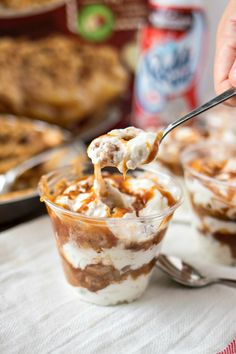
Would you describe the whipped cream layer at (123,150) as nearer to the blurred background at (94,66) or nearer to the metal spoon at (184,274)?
the metal spoon at (184,274)

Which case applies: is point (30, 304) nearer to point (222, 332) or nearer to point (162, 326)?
point (162, 326)

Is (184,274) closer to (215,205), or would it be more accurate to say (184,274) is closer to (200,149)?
(215,205)

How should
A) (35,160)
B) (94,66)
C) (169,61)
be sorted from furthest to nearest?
(94,66) < (169,61) < (35,160)

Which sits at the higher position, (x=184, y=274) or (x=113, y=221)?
(x=113, y=221)

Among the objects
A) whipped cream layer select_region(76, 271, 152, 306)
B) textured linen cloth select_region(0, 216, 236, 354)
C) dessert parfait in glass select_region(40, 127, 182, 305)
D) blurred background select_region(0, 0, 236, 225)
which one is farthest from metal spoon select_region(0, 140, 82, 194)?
whipped cream layer select_region(76, 271, 152, 306)

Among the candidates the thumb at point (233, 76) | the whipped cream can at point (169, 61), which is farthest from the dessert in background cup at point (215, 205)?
the whipped cream can at point (169, 61)

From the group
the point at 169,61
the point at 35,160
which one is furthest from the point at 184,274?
the point at 169,61

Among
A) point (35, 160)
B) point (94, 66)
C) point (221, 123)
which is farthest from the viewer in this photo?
point (94, 66)

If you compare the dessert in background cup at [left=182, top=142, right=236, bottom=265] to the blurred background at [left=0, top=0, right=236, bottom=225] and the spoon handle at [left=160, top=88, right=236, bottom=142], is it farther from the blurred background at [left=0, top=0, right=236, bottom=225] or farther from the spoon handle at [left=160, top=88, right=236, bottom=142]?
the blurred background at [left=0, top=0, right=236, bottom=225]

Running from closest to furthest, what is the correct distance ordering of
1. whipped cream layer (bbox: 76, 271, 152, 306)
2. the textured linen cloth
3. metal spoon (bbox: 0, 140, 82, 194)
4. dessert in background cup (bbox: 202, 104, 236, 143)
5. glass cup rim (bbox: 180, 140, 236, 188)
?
the textured linen cloth → whipped cream layer (bbox: 76, 271, 152, 306) → glass cup rim (bbox: 180, 140, 236, 188) → metal spoon (bbox: 0, 140, 82, 194) → dessert in background cup (bbox: 202, 104, 236, 143)
